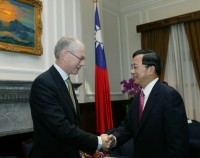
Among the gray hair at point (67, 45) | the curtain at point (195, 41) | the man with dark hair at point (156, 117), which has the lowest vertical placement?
the man with dark hair at point (156, 117)

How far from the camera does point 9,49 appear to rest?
3400 mm

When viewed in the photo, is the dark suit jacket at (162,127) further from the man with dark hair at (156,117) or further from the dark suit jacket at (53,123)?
the dark suit jacket at (53,123)

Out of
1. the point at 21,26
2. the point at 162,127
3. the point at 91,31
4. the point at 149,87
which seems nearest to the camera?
the point at 162,127

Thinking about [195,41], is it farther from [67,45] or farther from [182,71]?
[67,45]

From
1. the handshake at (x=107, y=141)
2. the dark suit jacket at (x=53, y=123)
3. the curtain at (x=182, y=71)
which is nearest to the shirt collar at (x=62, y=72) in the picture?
the dark suit jacket at (x=53, y=123)

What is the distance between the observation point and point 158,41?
614 cm

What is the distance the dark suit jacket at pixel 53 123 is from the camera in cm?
179

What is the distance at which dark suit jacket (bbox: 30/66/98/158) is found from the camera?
1.79 meters

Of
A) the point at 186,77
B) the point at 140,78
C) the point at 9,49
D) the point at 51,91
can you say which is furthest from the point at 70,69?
the point at 186,77

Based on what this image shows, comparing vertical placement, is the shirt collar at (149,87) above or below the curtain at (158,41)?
below

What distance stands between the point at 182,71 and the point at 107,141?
4100mm

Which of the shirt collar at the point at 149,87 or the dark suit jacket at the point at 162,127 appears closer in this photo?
the dark suit jacket at the point at 162,127

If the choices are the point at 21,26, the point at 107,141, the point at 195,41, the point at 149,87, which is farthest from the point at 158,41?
the point at 107,141

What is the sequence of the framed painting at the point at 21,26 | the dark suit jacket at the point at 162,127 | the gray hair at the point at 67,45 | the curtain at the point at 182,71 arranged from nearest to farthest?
the dark suit jacket at the point at 162,127 → the gray hair at the point at 67,45 → the framed painting at the point at 21,26 → the curtain at the point at 182,71
